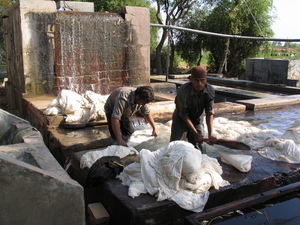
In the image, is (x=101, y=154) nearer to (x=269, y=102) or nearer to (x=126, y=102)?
(x=126, y=102)

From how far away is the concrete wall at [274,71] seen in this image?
11703mm

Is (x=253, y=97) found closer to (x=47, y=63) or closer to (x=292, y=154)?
A: (x=292, y=154)

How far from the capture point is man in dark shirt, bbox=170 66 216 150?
404cm

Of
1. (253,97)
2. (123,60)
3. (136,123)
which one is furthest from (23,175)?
(253,97)

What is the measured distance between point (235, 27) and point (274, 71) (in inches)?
269

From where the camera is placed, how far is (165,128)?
6.34 metres

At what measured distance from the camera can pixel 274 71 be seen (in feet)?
40.1

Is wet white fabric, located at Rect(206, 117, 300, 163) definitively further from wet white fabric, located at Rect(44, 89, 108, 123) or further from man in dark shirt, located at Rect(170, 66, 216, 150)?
wet white fabric, located at Rect(44, 89, 108, 123)

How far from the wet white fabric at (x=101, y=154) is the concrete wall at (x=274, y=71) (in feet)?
30.6

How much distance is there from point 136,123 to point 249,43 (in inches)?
592

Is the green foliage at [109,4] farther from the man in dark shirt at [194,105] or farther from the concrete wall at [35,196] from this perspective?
the concrete wall at [35,196]

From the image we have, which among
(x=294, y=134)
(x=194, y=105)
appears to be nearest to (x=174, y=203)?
(x=194, y=105)

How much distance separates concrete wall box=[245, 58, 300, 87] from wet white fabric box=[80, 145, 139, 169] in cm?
931

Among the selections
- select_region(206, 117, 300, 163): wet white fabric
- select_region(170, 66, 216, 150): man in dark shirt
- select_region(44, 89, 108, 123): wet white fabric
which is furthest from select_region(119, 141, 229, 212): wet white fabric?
select_region(44, 89, 108, 123): wet white fabric
